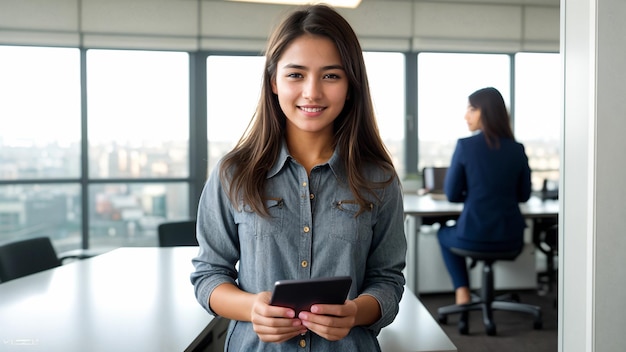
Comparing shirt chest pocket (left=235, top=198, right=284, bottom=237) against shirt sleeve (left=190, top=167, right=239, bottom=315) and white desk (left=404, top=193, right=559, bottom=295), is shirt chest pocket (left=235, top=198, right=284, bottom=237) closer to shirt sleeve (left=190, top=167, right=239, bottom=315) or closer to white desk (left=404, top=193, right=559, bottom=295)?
shirt sleeve (left=190, top=167, right=239, bottom=315)

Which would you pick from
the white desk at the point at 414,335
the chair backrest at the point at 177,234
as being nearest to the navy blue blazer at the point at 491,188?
the white desk at the point at 414,335

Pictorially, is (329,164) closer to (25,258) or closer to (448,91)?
(25,258)

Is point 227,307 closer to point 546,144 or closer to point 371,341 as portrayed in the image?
point 371,341

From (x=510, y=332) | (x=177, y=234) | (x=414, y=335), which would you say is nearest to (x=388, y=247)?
(x=414, y=335)

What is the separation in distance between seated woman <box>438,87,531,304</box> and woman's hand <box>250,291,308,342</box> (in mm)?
2402

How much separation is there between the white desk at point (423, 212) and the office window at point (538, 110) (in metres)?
2.11

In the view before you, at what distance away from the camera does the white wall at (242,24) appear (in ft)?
17.4

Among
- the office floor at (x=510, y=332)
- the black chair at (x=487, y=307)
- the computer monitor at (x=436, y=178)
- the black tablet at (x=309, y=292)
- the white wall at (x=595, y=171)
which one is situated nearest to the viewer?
the black tablet at (x=309, y=292)

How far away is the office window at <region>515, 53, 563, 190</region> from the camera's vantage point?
599cm

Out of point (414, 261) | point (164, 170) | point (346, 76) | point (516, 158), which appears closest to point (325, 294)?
point (346, 76)

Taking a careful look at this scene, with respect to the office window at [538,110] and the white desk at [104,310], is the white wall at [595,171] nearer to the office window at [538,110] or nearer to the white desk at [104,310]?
the white desk at [104,310]

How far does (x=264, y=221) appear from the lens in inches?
44.6

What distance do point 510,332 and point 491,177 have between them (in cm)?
115

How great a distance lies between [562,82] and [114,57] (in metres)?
4.86
